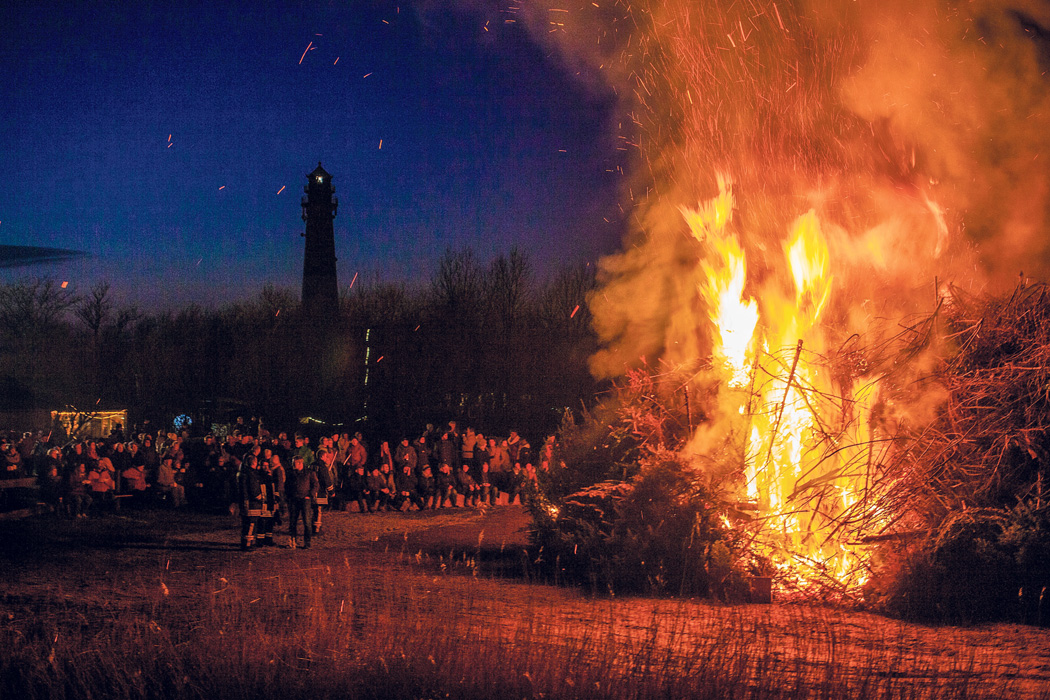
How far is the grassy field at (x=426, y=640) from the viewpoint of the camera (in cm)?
604

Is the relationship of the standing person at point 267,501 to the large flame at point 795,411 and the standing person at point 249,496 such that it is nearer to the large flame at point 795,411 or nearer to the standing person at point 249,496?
the standing person at point 249,496

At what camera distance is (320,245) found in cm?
4309

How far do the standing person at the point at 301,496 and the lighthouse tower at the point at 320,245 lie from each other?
26.7m

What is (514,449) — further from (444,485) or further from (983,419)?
(983,419)

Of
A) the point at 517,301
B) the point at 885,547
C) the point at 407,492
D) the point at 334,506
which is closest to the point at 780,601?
the point at 885,547

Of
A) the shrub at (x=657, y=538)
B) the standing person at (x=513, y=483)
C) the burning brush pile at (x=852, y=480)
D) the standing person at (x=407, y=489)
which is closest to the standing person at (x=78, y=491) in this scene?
the standing person at (x=407, y=489)

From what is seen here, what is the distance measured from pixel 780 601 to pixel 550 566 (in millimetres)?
3015

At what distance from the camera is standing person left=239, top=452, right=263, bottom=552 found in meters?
13.1

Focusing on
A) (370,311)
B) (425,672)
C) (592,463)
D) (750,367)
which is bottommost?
(425,672)

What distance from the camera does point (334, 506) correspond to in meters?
18.8

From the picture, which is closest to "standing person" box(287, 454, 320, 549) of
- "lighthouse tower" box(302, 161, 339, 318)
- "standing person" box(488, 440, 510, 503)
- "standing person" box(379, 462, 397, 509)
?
"standing person" box(379, 462, 397, 509)

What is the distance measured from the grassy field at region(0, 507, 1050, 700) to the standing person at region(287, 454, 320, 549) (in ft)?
3.78

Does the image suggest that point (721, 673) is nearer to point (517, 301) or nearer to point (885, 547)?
point (885, 547)

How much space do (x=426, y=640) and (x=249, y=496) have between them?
280 inches
